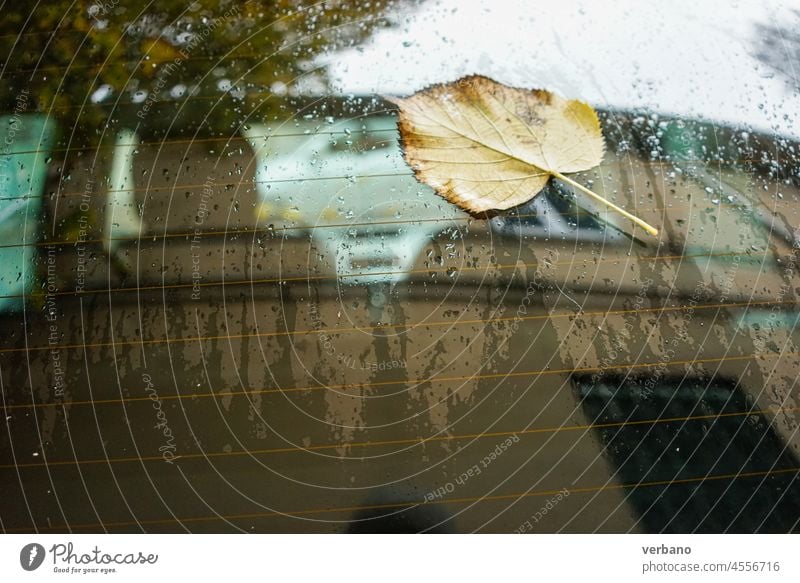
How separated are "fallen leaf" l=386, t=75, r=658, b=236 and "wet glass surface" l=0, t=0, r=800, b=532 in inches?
0.5

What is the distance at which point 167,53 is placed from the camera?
499 millimetres

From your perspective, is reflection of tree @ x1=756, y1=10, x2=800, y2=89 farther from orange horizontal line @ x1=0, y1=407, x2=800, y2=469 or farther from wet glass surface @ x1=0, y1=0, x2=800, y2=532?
orange horizontal line @ x1=0, y1=407, x2=800, y2=469

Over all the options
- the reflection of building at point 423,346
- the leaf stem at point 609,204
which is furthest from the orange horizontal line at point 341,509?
the leaf stem at point 609,204

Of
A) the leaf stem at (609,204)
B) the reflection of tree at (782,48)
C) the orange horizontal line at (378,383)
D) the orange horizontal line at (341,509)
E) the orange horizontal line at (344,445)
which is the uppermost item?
the reflection of tree at (782,48)

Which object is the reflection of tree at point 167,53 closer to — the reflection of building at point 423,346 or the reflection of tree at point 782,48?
the reflection of building at point 423,346

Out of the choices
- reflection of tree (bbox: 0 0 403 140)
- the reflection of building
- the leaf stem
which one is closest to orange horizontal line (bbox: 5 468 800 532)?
the reflection of building

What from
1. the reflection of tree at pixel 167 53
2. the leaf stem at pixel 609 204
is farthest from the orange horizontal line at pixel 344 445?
the reflection of tree at pixel 167 53

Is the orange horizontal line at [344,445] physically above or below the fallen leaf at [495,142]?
below

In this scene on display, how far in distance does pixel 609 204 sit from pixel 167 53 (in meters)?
0.38

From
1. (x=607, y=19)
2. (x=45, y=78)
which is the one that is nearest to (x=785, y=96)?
(x=607, y=19)

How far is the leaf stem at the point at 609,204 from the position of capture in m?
0.47

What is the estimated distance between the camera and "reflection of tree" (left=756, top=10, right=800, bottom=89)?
20.0 inches
